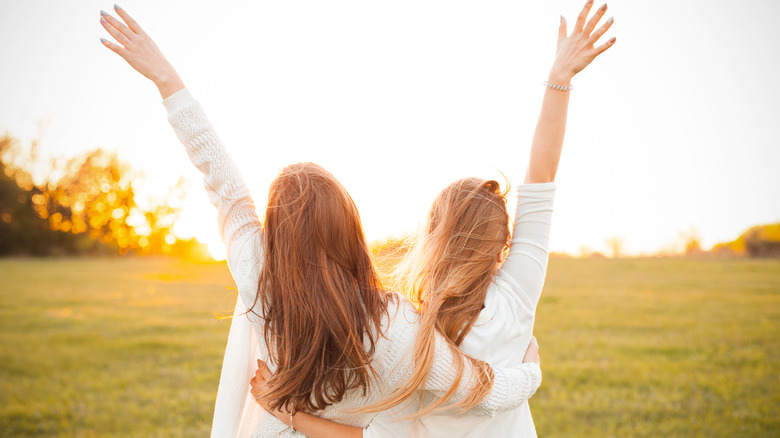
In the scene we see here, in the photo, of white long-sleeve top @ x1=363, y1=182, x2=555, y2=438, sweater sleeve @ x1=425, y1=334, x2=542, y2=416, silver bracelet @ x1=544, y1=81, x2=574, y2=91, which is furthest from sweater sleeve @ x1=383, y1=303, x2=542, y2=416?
silver bracelet @ x1=544, y1=81, x2=574, y2=91

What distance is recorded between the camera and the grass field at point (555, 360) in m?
4.78

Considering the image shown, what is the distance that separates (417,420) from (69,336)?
8.43 metres

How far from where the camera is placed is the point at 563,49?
6.20 feet

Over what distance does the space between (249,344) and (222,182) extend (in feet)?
1.79

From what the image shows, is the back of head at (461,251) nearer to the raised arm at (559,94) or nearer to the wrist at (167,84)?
the raised arm at (559,94)

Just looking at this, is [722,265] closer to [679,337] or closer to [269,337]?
[679,337]

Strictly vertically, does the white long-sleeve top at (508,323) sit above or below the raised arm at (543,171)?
below

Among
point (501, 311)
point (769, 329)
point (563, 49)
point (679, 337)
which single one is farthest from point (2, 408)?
point (769, 329)

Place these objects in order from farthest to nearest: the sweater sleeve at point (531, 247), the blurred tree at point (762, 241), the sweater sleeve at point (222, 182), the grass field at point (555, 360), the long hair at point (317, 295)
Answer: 1. the blurred tree at point (762, 241)
2. the grass field at point (555, 360)
3. the sweater sleeve at point (531, 247)
4. the sweater sleeve at point (222, 182)
5. the long hair at point (317, 295)

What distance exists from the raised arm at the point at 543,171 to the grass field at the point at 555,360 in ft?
4.71

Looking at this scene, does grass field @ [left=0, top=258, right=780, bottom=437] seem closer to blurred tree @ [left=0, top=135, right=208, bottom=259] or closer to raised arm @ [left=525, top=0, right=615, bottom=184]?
raised arm @ [left=525, top=0, right=615, bottom=184]

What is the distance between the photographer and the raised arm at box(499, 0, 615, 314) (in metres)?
1.82

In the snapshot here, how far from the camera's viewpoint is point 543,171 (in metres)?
1.85

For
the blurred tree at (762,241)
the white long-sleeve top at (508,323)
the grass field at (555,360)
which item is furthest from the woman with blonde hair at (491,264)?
the blurred tree at (762,241)
